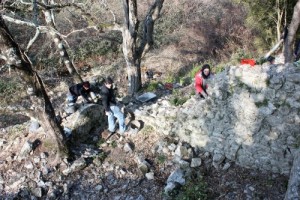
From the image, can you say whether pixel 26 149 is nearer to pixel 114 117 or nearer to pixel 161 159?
pixel 114 117

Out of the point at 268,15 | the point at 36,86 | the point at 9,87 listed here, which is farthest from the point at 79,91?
the point at 268,15

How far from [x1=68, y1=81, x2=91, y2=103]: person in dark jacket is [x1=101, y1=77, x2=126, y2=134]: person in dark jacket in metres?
0.93

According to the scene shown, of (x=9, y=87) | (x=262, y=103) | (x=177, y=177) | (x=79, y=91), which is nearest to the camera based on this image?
(x=262, y=103)

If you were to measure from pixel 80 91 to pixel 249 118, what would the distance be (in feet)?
14.8

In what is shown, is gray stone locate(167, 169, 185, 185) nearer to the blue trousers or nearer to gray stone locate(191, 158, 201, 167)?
gray stone locate(191, 158, 201, 167)

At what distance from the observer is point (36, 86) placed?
6.79 m

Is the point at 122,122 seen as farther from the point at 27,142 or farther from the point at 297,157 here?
the point at 297,157

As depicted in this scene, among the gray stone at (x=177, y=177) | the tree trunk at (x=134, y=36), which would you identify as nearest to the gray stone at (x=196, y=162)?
Result: the gray stone at (x=177, y=177)

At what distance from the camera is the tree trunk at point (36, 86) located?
616 cm

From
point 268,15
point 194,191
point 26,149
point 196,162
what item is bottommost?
point 194,191

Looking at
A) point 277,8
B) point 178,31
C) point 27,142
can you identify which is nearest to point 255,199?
point 27,142

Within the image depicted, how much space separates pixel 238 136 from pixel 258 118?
0.67 meters

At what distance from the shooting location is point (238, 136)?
696cm

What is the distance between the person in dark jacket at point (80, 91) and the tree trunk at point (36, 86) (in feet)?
4.98
